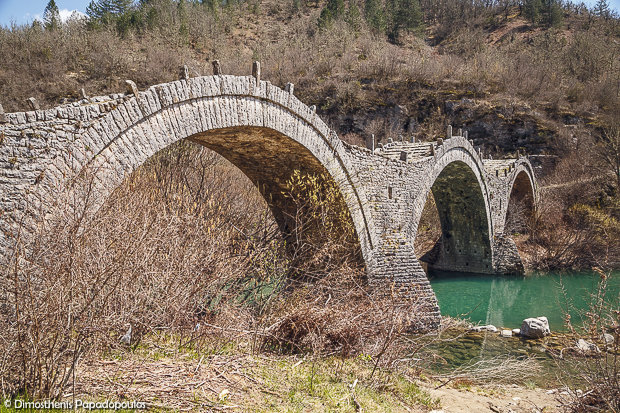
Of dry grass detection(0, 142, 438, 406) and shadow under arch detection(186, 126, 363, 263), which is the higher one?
shadow under arch detection(186, 126, 363, 263)

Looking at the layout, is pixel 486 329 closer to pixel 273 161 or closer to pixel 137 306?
pixel 273 161

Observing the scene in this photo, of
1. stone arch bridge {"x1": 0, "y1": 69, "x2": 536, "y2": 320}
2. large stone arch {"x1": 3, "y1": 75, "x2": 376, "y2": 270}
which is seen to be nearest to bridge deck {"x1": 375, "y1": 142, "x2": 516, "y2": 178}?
stone arch bridge {"x1": 0, "y1": 69, "x2": 536, "y2": 320}

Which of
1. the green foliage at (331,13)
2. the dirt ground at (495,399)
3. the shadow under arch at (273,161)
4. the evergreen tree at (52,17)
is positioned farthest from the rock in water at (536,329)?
the green foliage at (331,13)

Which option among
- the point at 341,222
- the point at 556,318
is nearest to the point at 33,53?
the point at 341,222

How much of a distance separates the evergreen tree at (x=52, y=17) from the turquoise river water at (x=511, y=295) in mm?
26318

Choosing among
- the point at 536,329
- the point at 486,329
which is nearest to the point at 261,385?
the point at 536,329

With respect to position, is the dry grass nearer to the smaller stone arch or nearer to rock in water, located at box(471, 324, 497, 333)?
rock in water, located at box(471, 324, 497, 333)

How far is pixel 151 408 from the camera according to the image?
326cm

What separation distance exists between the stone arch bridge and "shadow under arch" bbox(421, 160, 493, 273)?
0.42 ft

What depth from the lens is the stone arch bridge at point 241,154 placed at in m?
4.28

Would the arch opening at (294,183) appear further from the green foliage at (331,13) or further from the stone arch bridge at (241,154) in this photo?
the green foliage at (331,13)

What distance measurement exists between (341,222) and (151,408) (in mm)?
6712

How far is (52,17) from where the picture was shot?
91.0ft

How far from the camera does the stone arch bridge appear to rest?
4281 millimetres
